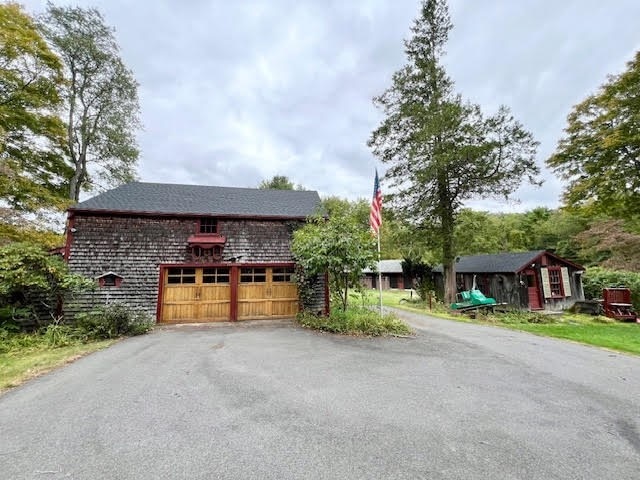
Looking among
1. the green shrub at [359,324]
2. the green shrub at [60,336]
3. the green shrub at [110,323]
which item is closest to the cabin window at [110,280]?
the green shrub at [110,323]

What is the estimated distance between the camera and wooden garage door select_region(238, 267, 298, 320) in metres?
10.7

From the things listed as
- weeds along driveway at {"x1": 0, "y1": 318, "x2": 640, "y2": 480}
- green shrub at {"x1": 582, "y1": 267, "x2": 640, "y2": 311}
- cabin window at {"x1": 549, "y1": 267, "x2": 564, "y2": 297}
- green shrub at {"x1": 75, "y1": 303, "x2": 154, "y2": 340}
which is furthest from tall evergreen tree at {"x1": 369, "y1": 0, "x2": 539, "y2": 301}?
green shrub at {"x1": 75, "y1": 303, "x2": 154, "y2": 340}

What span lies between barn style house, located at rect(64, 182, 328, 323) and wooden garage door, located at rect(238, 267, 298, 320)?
4 cm

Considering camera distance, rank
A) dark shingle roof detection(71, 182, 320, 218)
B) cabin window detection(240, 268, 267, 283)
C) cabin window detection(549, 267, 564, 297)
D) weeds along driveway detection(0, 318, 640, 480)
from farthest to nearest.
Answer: cabin window detection(549, 267, 564, 297), cabin window detection(240, 268, 267, 283), dark shingle roof detection(71, 182, 320, 218), weeds along driveway detection(0, 318, 640, 480)

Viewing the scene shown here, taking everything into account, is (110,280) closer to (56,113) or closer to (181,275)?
(181,275)

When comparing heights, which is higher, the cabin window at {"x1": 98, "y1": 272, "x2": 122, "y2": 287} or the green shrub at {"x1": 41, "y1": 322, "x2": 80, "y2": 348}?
the cabin window at {"x1": 98, "y1": 272, "x2": 122, "y2": 287}

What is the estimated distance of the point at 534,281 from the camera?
16062 mm

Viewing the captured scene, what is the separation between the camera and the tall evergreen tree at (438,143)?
13898mm

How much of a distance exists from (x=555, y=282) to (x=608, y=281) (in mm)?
3215

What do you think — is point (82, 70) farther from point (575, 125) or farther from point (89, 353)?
point (575, 125)

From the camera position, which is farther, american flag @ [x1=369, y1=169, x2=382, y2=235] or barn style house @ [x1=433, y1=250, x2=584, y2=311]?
barn style house @ [x1=433, y1=250, x2=584, y2=311]

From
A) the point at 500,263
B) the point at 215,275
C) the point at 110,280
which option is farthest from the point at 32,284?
the point at 500,263

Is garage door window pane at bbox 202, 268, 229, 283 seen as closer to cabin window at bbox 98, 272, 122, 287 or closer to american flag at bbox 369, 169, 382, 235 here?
cabin window at bbox 98, 272, 122, 287

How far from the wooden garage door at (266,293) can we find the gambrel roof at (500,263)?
13.1m
